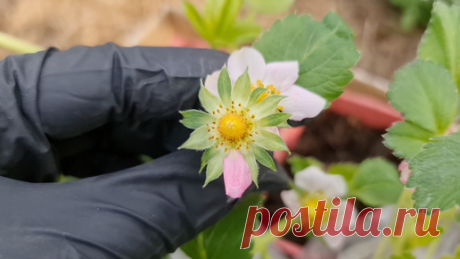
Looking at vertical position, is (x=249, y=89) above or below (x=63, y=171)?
above

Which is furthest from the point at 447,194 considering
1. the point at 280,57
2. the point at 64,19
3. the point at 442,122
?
the point at 64,19

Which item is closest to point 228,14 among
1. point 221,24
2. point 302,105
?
point 221,24

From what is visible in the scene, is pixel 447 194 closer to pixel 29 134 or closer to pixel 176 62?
pixel 176 62

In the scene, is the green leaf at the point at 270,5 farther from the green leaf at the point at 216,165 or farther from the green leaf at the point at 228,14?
the green leaf at the point at 216,165

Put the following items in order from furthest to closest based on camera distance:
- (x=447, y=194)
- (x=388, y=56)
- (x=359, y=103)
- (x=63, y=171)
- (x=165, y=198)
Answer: (x=388, y=56) → (x=359, y=103) → (x=63, y=171) → (x=165, y=198) → (x=447, y=194)

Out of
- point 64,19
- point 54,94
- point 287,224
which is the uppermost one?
point 54,94

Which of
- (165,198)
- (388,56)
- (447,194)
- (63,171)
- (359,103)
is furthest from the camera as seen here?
(388,56)

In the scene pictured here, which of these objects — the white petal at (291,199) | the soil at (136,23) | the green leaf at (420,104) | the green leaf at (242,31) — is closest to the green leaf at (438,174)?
the green leaf at (420,104)
